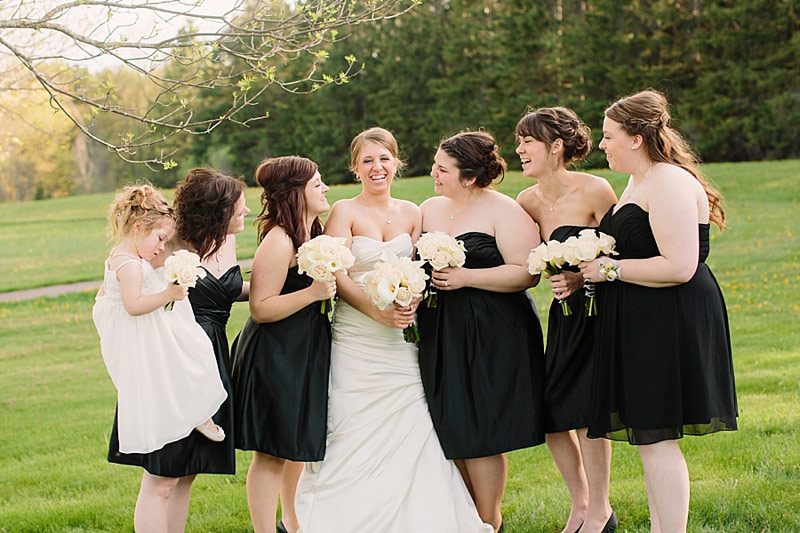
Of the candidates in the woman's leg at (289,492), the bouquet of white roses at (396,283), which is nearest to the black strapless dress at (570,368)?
the bouquet of white roses at (396,283)

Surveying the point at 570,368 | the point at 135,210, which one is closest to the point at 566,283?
the point at 570,368

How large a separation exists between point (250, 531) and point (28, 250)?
24.9 metres

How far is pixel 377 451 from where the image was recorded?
486 cm

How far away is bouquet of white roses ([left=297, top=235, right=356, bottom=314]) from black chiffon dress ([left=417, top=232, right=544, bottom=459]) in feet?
2.55

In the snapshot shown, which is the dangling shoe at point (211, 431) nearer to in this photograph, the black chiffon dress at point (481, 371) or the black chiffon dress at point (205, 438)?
the black chiffon dress at point (205, 438)

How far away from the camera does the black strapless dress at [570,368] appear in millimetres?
4762

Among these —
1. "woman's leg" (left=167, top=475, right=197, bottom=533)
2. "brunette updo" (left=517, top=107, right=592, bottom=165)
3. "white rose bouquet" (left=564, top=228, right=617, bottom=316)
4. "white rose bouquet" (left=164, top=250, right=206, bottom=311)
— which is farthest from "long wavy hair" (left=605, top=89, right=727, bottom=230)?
"woman's leg" (left=167, top=475, right=197, bottom=533)

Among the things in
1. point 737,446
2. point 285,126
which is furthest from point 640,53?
point 737,446

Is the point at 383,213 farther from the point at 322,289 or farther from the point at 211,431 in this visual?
the point at 211,431

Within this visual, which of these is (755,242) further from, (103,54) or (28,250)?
(28,250)

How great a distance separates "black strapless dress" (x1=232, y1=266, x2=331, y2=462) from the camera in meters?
4.76

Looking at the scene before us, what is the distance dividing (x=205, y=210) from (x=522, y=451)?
364 cm

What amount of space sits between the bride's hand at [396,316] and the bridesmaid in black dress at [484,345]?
0.25 meters

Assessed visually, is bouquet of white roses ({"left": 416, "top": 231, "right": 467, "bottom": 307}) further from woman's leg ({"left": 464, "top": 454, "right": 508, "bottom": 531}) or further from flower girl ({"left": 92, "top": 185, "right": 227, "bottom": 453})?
flower girl ({"left": 92, "top": 185, "right": 227, "bottom": 453})
